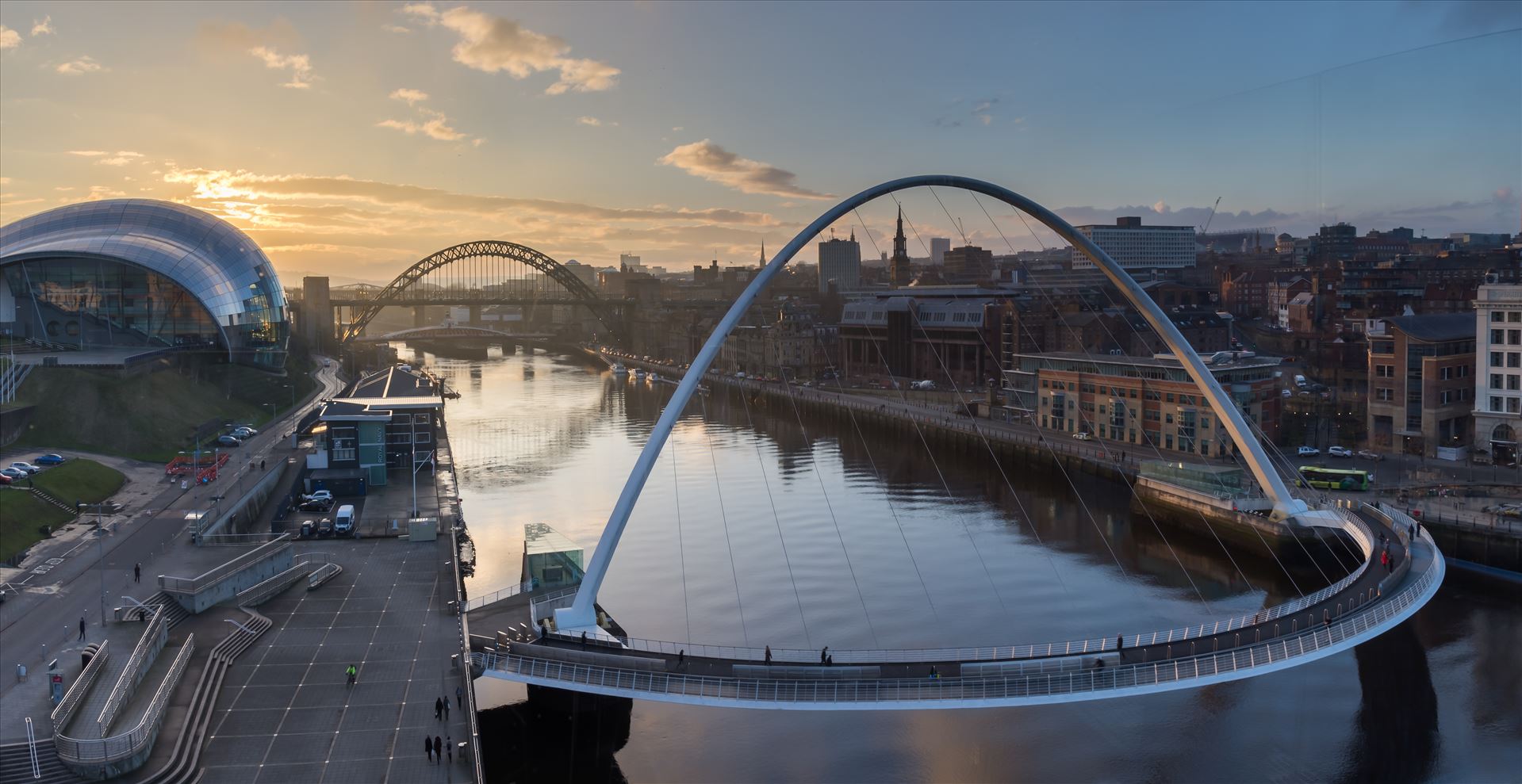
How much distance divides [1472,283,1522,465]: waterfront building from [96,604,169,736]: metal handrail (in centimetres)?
3586

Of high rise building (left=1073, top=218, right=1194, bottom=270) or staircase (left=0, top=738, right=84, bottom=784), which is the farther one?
high rise building (left=1073, top=218, right=1194, bottom=270)

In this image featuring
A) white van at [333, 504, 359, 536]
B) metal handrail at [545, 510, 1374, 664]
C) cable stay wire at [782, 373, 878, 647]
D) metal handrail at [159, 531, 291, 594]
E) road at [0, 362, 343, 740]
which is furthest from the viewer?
white van at [333, 504, 359, 536]

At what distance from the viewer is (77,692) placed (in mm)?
14711

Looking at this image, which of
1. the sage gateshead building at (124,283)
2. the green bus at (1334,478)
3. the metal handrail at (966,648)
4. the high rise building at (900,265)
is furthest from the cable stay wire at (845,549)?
the high rise building at (900,265)

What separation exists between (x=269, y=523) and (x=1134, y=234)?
114 m

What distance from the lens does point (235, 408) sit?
155ft

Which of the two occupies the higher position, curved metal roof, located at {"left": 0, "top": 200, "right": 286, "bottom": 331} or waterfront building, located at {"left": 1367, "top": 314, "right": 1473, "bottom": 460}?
curved metal roof, located at {"left": 0, "top": 200, "right": 286, "bottom": 331}

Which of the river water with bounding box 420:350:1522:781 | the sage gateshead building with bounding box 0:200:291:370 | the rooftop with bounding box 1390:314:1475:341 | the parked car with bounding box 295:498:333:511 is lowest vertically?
the river water with bounding box 420:350:1522:781

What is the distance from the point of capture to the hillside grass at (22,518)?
78.0ft

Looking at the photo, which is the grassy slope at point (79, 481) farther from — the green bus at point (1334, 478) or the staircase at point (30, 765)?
the green bus at point (1334, 478)

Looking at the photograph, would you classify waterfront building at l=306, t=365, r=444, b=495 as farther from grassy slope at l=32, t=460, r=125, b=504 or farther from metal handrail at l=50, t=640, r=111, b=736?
metal handrail at l=50, t=640, r=111, b=736

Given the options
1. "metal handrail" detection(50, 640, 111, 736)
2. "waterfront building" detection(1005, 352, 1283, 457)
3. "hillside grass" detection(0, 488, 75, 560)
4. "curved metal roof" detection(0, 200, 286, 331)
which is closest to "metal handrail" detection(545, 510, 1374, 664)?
"metal handrail" detection(50, 640, 111, 736)

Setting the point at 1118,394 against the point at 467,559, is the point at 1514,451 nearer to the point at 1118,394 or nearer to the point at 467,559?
the point at 1118,394

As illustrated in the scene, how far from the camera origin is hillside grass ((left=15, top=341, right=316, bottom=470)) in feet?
115
